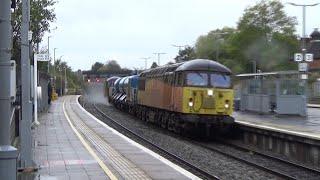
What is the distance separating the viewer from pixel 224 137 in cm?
2631

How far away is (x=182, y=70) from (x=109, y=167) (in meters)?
12.2

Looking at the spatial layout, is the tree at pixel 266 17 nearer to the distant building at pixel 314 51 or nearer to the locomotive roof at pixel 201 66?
the distant building at pixel 314 51

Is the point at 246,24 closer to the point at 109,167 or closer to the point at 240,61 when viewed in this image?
the point at 240,61

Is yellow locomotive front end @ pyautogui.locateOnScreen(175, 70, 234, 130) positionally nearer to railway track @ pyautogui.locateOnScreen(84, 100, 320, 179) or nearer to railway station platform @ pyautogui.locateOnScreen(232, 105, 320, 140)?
railway track @ pyautogui.locateOnScreen(84, 100, 320, 179)

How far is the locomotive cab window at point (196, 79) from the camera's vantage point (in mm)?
24219

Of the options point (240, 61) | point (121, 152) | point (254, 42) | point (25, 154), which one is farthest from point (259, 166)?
point (240, 61)

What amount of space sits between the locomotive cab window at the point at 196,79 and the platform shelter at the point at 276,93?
820 centimetres

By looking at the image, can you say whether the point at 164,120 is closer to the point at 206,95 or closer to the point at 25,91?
the point at 206,95

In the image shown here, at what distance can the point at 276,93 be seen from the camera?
32.2m

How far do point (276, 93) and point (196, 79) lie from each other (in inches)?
361

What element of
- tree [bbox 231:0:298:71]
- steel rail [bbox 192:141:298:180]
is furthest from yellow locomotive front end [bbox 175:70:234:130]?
tree [bbox 231:0:298:71]

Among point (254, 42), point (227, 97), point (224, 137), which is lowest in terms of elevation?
point (224, 137)

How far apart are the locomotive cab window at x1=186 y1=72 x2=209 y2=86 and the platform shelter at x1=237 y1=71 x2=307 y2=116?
323 inches

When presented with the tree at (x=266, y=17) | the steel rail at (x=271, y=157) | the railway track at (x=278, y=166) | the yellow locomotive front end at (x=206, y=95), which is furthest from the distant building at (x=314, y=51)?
the railway track at (x=278, y=166)
